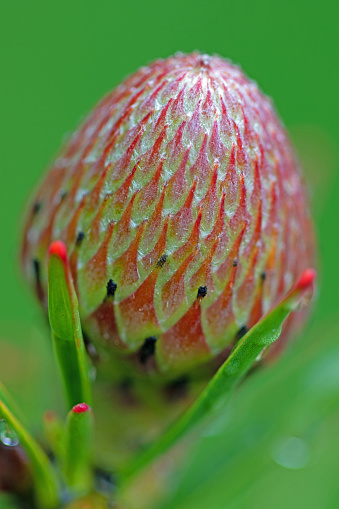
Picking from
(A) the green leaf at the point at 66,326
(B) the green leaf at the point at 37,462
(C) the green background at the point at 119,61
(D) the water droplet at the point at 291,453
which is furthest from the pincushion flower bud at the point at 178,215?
(C) the green background at the point at 119,61

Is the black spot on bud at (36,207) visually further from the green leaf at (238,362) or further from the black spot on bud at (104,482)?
the black spot on bud at (104,482)

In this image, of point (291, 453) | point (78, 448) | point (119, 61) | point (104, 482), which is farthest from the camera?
point (119, 61)

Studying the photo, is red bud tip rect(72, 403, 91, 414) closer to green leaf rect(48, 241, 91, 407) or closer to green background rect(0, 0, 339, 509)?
green leaf rect(48, 241, 91, 407)

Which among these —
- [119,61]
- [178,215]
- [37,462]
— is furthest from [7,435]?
[119,61]

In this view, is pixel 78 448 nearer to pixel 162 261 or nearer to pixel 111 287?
pixel 111 287

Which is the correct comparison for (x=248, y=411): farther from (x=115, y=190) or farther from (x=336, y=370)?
(x=115, y=190)

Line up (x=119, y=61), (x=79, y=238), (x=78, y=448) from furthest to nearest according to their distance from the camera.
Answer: (x=119, y=61)
(x=78, y=448)
(x=79, y=238)
